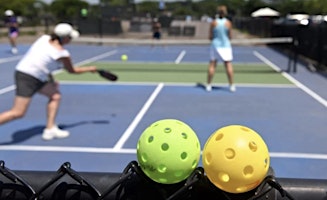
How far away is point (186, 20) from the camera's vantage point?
43.3 metres

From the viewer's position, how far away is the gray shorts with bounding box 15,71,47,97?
5500mm

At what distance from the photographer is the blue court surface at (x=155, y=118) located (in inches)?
206

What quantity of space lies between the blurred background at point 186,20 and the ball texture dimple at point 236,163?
39.3 ft

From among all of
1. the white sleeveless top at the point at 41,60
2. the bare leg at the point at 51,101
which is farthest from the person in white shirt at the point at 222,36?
the white sleeveless top at the point at 41,60

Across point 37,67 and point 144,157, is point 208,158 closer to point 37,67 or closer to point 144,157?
point 144,157

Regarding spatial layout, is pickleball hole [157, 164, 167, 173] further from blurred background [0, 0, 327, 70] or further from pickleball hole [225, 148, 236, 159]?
blurred background [0, 0, 327, 70]

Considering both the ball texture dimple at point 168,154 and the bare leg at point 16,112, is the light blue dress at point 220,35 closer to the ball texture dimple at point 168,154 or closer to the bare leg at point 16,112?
the bare leg at point 16,112

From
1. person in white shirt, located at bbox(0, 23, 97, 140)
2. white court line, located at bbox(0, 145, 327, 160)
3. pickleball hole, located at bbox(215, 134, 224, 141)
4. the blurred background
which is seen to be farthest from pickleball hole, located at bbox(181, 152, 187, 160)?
the blurred background

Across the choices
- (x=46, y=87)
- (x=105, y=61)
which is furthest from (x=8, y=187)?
(x=105, y=61)

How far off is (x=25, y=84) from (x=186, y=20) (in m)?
38.8

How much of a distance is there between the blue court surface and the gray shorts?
74 cm

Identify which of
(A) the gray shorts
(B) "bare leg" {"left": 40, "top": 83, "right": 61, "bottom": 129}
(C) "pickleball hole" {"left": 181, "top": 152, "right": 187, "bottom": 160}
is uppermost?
(C) "pickleball hole" {"left": 181, "top": 152, "right": 187, "bottom": 160}

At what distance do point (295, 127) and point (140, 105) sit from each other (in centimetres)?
299

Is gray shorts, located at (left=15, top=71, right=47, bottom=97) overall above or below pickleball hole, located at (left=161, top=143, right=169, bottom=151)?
below
